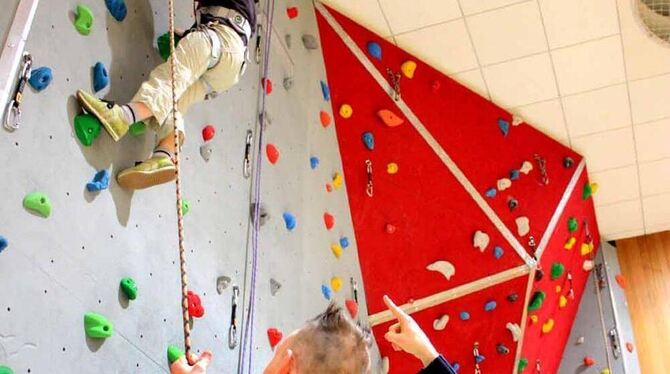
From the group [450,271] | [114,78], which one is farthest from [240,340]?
[450,271]

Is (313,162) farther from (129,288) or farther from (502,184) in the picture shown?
(129,288)

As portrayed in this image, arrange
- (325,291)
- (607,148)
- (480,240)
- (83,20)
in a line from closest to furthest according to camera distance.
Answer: (83,20) → (325,291) → (480,240) → (607,148)

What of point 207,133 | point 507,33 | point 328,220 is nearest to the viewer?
point 207,133

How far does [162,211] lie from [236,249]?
54 cm

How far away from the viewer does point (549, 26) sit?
4.51 meters

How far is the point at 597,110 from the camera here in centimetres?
497

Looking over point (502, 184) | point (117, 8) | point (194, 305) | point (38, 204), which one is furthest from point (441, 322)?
point (38, 204)

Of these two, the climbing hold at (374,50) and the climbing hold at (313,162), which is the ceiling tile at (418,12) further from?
the climbing hold at (313,162)

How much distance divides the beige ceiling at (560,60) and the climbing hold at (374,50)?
0.10 m

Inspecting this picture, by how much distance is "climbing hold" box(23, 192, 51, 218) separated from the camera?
1.92 m

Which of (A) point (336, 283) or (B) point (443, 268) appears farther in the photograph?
(B) point (443, 268)

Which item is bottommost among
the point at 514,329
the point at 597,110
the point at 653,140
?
the point at 514,329

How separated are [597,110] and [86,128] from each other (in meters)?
3.57

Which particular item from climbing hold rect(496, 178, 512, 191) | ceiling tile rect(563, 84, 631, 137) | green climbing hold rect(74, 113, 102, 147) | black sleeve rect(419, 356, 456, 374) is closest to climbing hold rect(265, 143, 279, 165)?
green climbing hold rect(74, 113, 102, 147)
